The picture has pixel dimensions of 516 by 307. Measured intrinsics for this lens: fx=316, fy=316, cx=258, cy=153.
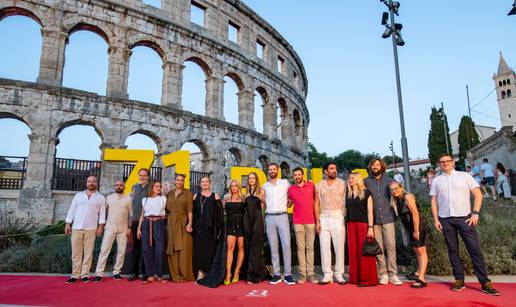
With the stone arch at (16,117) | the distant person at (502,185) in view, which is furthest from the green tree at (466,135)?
the stone arch at (16,117)

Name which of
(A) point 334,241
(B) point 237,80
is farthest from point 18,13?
(A) point 334,241

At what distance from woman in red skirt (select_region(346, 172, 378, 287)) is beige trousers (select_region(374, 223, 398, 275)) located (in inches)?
9.3

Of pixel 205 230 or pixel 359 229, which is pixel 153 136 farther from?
pixel 359 229

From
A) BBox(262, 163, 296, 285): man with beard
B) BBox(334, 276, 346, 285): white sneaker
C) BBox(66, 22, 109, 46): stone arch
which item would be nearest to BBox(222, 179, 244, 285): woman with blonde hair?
BBox(262, 163, 296, 285): man with beard

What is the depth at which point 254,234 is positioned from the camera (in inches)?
221

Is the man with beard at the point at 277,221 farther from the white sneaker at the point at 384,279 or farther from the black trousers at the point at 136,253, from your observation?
the black trousers at the point at 136,253

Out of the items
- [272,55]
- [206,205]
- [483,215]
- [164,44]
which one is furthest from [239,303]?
[272,55]

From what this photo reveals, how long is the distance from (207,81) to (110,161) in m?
6.85

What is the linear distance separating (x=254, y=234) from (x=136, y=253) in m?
2.40

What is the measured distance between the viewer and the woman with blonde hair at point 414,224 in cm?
486

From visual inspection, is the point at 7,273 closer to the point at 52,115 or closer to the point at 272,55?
the point at 52,115

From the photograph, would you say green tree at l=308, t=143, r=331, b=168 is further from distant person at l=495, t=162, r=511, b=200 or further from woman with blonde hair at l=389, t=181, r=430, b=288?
woman with blonde hair at l=389, t=181, r=430, b=288

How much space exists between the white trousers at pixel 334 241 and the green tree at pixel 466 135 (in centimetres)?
3972

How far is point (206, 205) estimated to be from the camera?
5.82m
